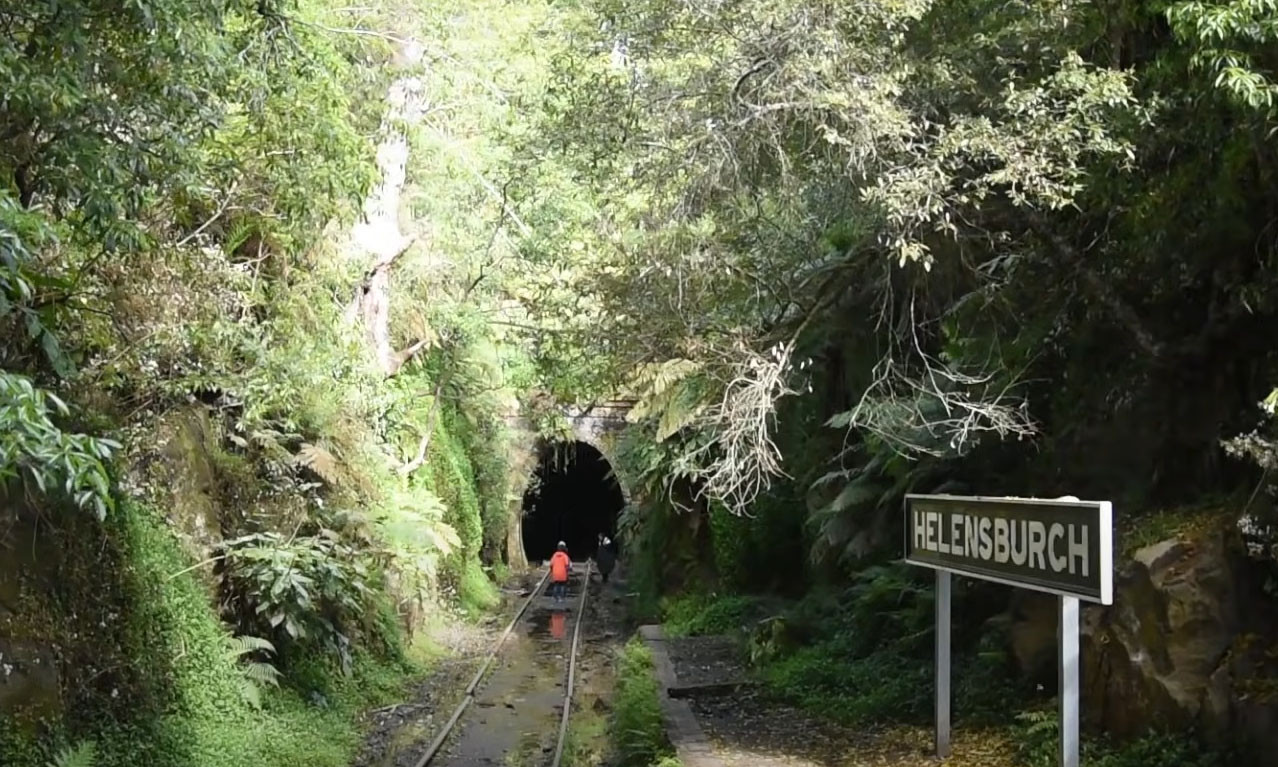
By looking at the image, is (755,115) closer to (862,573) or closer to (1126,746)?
(1126,746)

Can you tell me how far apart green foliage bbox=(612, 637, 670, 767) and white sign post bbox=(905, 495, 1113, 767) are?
8.95ft

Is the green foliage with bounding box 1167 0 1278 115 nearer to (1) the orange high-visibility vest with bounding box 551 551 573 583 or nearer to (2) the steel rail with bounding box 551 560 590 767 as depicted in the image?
(2) the steel rail with bounding box 551 560 590 767

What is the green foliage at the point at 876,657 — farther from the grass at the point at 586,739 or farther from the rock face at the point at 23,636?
the rock face at the point at 23,636

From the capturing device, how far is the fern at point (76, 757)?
235 inches

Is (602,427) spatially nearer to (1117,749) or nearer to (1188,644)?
(1117,749)

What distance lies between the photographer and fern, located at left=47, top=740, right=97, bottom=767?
→ 5969 millimetres

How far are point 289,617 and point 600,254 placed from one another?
4.28m

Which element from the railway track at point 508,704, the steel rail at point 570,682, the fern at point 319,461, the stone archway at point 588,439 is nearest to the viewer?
the railway track at point 508,704

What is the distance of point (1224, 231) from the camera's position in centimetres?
611

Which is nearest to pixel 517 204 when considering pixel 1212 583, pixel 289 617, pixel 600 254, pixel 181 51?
pixel 600 254

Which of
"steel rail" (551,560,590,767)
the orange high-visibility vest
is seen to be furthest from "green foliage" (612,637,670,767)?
the orange high-visibility vest

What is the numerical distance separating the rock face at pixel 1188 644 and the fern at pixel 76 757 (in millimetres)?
5761

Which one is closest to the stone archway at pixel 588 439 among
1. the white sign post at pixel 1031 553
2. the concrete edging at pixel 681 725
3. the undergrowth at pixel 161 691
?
the concrete edging at pixel 681 725

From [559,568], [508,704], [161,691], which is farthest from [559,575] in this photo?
[161,691]
